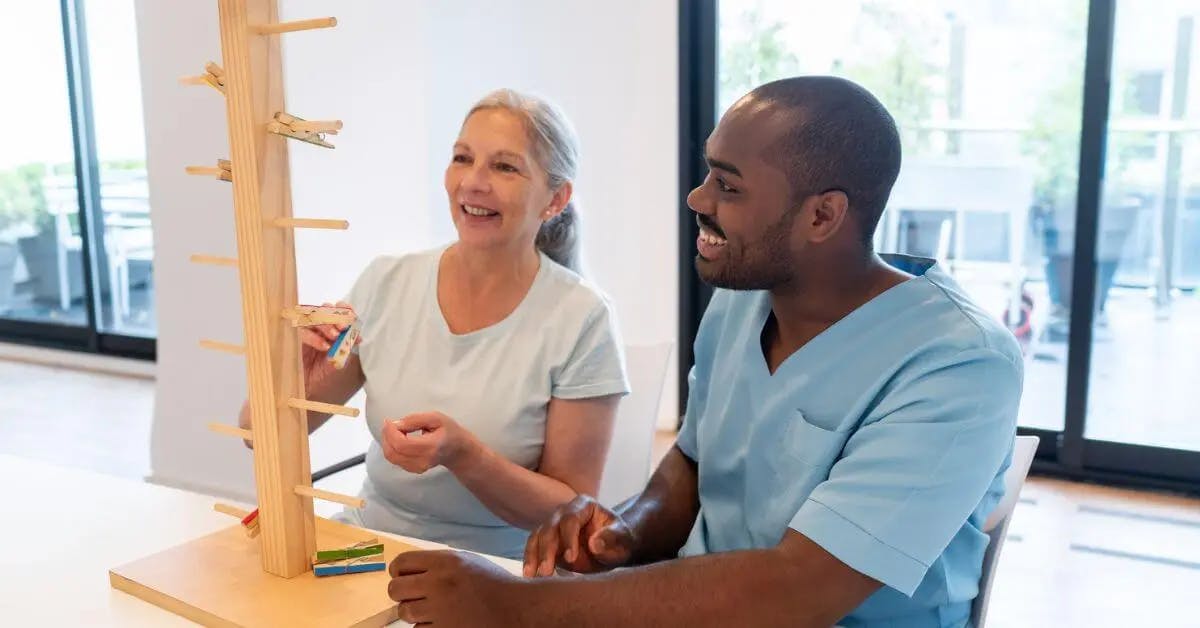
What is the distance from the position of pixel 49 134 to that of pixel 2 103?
1.20ft

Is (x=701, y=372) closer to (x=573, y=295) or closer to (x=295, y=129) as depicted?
(x=573, y=295)

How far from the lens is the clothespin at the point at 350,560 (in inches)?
41.8

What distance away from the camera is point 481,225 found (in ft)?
5.40

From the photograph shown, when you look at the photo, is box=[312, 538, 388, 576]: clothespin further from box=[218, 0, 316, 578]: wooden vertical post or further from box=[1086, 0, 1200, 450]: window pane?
box=[1086, 0, 1200, 450]: window pane

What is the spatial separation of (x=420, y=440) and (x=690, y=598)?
0.45 metres

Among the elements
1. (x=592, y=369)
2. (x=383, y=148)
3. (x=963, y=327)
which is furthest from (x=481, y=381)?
(x=383, y=148)

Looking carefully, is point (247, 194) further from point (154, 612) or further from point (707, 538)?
point (707, 538)

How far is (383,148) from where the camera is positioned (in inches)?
123

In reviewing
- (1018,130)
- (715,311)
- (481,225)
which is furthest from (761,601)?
(1018,130)

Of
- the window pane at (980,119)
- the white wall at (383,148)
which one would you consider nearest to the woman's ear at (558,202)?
the white wall at (383,148)

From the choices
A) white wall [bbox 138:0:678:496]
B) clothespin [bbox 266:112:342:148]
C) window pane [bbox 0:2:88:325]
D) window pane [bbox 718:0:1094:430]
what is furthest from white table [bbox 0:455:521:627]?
window pane [bbox 0:2:88:325]

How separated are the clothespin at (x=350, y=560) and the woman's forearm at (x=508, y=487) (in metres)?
0.33

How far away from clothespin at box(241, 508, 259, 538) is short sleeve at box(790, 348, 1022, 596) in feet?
1.81

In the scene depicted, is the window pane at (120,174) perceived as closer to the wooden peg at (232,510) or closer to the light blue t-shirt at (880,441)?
the wooden peg at (232,510)
